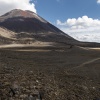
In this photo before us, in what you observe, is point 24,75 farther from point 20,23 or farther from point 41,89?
point 20,23

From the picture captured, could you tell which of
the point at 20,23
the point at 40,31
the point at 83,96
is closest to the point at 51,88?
the point at 83,96

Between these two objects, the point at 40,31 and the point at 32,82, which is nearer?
the point at 32,82

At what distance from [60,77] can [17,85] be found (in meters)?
4.48

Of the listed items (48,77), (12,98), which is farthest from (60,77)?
(12,98)

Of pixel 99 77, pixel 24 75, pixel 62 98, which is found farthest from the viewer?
pixel 99 77

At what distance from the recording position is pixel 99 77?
20172 millimetres

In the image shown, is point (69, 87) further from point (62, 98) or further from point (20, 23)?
point (20, 23)

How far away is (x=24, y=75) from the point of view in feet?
55.9

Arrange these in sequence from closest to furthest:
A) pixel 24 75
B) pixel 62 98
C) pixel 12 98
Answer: pixel 12 98, pixel 62 98, pixel 24 75

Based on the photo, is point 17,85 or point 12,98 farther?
point 17,85

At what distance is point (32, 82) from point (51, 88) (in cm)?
122

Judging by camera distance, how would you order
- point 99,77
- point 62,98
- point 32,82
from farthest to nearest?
point 99,77
point 32,82
point 62,98

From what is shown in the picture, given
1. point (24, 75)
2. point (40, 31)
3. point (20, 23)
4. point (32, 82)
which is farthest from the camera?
point (20, 23)

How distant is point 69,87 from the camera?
16.2 metres
